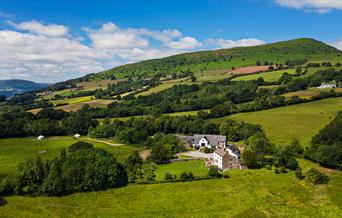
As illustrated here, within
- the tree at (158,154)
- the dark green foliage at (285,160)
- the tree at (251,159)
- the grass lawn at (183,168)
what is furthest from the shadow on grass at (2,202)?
the dark green foliage at (285,160)

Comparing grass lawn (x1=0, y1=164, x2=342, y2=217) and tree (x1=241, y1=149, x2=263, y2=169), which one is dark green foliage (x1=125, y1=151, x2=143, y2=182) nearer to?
grass lawn (x1=0, y1=164, x2=342, y2=217)

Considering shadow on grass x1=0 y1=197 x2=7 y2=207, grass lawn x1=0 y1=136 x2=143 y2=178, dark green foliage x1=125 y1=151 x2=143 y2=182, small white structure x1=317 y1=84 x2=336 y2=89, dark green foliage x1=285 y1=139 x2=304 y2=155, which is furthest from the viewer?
small white structure x1=317 y1=84 x2=336 y2=89

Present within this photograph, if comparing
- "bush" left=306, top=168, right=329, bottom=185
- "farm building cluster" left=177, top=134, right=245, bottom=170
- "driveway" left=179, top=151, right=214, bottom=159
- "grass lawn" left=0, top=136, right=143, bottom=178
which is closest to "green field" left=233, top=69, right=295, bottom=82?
"farm building cluster" left=177, top=134, right=245, bottom=170

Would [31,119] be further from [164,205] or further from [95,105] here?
[164,205]

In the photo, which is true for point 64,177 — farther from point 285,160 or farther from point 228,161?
point 285,160

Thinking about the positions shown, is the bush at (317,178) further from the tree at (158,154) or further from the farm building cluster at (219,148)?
the tree at (158,154)

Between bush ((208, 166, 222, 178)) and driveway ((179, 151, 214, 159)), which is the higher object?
bush ((208, 166, 222, 178))

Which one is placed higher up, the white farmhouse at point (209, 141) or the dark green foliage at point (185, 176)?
the white farmhouse at point (209, 141)
